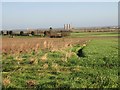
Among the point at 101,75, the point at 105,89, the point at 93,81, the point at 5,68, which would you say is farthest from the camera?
the point at 5,68

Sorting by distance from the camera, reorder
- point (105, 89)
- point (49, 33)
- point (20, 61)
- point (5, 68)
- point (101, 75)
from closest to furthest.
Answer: point (105, 89) → point (101, 75) → point (5, 68) → point (20, 61) → point (49, 33)

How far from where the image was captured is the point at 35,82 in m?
13.0

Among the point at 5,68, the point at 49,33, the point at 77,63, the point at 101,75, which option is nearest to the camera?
the point at 101,75

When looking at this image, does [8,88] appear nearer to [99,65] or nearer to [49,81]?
[49,81]

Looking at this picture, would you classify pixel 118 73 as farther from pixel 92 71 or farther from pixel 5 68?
pixel 5 68

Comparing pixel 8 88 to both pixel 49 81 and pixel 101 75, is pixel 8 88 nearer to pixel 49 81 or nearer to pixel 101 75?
pixel 49 81

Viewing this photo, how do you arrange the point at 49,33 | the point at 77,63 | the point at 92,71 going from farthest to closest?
the point at 49,33
the point at 77,63
the point at 92,71

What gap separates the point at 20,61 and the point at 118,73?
7464 millimetres

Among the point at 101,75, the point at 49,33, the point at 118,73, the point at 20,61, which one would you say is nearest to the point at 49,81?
the point at 101,75

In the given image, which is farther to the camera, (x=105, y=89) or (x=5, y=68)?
(x=5, y=68)

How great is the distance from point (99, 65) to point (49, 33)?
63.0 metres

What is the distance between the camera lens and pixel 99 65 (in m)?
17.8

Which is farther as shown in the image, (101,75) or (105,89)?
(101,75)

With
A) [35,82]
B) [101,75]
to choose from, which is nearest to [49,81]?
[35,82]
